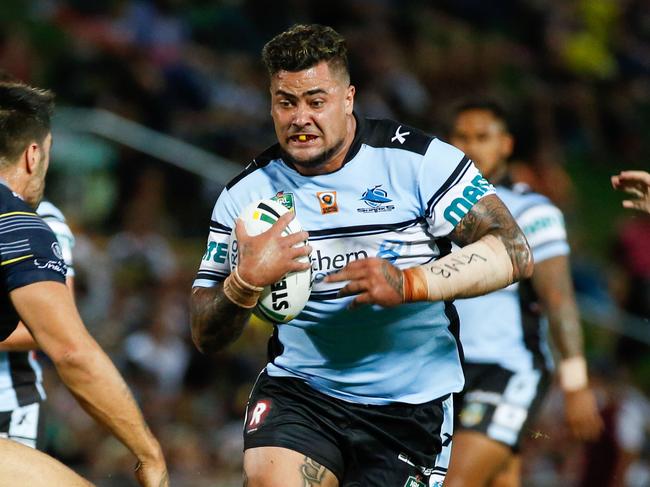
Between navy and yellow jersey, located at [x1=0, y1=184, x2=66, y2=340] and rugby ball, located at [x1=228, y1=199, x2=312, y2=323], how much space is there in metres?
0.87

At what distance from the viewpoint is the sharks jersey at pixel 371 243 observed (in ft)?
16.2

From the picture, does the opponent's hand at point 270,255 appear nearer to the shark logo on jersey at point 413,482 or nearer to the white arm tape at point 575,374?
the shark logo on jersey at point 413,482

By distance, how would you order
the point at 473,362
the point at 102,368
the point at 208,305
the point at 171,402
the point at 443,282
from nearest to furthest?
the point at 102,368 → the point at 443,282 → the point at 208,305 → the point at 473,362 → the point at 171,402

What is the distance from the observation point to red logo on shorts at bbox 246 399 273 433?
197 inches

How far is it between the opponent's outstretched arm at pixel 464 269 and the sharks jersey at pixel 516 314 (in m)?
1.94

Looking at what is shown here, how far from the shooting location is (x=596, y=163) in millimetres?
14922

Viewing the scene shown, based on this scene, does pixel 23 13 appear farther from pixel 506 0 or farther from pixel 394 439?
pixel 394 439

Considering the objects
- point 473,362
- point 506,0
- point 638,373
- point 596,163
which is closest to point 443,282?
point 473,362

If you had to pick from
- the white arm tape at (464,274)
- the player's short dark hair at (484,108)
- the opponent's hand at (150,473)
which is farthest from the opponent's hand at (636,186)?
the opponent's hand at (150,473)

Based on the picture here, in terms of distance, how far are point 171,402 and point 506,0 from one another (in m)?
8.45

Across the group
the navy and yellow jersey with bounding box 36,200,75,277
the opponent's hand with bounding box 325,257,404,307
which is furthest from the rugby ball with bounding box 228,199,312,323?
the navy and yellow jersey with bounding box 36,200,75,277

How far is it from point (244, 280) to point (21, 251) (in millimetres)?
929

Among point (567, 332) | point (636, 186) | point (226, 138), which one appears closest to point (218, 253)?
point (636, 186)

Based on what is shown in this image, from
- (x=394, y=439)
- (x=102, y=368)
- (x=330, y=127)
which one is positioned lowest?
(x=394, y=439)
